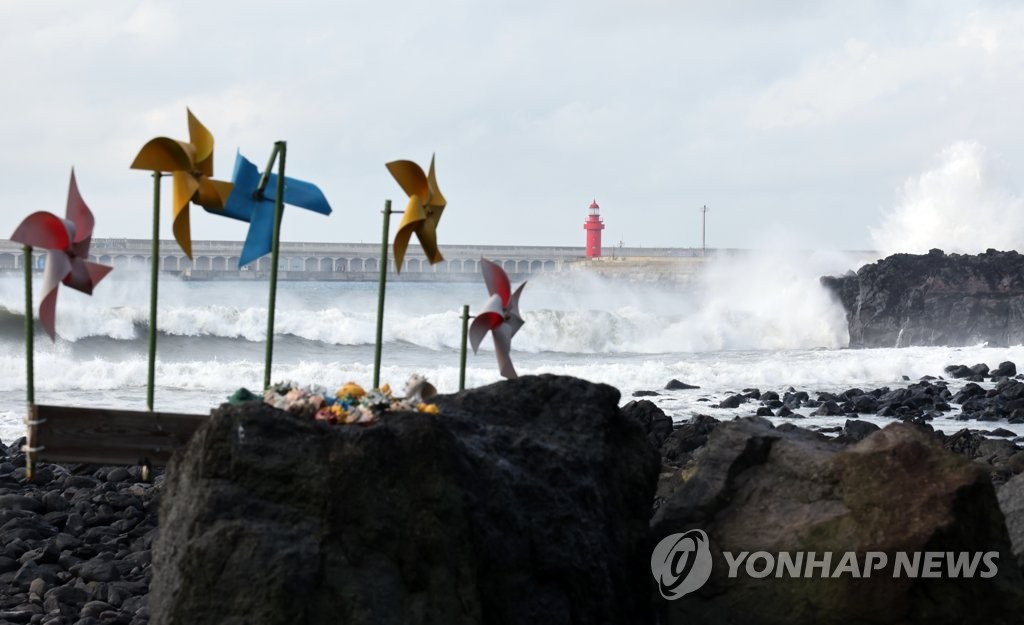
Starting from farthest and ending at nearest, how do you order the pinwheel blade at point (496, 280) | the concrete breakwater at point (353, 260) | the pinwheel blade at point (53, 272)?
1. the concrete breakwater at point (353, 260)
2. the pinwheel blade at point (496, 280)
3. the pinwheel blade at point (53, 272)

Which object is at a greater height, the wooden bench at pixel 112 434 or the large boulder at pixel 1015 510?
the wooden bench at pixel 112 434

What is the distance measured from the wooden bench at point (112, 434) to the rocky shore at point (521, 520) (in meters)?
0.78

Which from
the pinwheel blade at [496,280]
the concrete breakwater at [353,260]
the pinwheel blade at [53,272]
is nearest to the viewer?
the pinwheel blade at [53,272]

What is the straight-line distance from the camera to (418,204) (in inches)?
264

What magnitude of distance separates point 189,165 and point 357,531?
256 cm

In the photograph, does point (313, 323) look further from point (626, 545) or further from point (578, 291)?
point (578, 291)

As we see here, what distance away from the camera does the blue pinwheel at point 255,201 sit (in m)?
Result: 6.83

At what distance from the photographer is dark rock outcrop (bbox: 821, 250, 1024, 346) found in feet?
119

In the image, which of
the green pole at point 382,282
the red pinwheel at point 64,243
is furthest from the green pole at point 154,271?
the green pole at point 382,282

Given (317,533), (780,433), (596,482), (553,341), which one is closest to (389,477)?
(317,533)

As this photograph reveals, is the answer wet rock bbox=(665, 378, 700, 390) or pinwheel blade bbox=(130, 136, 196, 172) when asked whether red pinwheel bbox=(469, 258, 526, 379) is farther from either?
wet rock bbox=(665, 378, 700, 390)

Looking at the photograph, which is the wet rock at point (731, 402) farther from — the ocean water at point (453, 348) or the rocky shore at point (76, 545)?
the rocky shore at point (76, 545)

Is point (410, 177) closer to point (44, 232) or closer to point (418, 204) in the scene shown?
point (418, 204)

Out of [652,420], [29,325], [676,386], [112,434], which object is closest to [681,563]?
[112,434]
